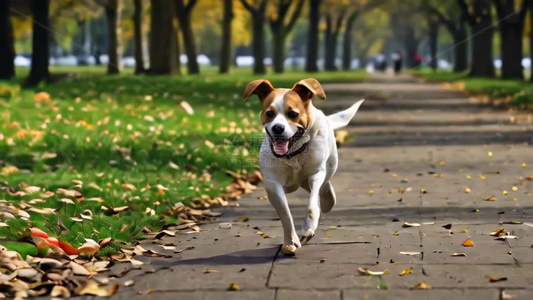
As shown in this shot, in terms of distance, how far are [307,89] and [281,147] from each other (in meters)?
0.42

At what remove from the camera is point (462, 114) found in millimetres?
27078

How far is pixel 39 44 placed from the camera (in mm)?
28031

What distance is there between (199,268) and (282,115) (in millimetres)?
1119

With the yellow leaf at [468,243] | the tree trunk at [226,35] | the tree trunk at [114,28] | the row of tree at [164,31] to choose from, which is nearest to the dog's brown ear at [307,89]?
the yellow leaf at [468,243]

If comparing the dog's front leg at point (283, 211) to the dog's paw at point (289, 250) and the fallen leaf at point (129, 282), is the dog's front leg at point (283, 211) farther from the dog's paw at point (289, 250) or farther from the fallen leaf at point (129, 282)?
the fallen leaf at point (129, 282)

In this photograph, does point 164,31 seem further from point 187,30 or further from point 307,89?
point 307,89

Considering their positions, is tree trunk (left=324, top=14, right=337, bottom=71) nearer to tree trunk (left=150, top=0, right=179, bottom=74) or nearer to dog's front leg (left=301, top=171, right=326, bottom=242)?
tree trunk (left=150, top=0, right=179, bottom=74)

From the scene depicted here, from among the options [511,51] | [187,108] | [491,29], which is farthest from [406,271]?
[491,29]

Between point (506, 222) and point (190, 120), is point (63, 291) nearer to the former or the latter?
point (506, 222)

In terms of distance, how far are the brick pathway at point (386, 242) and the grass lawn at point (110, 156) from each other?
0.60 m

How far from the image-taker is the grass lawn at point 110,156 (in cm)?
977

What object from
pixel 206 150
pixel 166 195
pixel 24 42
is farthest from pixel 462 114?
pixel 24 42

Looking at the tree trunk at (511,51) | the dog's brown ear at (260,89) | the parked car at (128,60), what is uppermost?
the dog's brown ear at (260,89)

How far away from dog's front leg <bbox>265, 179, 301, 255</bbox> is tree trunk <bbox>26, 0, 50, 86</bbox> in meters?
20.2
